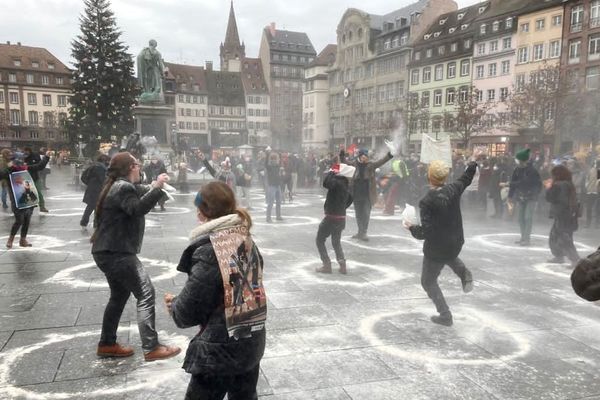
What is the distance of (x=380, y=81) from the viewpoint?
209 ft

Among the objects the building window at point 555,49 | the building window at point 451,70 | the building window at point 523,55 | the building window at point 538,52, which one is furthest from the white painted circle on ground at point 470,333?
the building window at point 451,70

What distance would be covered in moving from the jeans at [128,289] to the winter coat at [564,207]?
22.1 feet

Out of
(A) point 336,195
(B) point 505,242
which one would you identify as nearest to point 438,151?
(B) point 505,242

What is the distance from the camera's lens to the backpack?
195cm

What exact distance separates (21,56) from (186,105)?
26.9 meters

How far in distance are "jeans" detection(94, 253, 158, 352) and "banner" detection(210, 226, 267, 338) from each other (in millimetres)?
1905

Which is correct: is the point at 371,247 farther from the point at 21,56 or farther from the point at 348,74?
the point at 21,56

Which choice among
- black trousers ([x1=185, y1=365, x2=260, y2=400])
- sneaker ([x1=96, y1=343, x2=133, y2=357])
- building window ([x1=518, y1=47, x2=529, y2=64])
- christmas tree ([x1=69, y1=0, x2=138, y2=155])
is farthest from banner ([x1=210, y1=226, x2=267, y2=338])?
building window ([x1=518, y1=47, x2=529, y2=64])

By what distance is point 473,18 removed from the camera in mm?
51375

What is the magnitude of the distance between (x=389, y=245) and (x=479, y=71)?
4519cm

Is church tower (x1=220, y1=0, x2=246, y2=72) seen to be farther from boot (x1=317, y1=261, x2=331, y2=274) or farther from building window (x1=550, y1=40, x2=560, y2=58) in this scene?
boot (x1=317, y1=261, x2=331, y2=274)

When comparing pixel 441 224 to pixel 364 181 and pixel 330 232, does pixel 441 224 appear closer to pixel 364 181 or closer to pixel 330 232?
pixel 330 232

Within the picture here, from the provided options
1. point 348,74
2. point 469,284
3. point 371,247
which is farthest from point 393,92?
point 469,284

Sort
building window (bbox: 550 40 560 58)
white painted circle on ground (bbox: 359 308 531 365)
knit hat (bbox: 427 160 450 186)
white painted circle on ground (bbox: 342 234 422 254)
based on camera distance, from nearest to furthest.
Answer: white painted circle on ground (bbox: 359 308 531 365) → knit hat (bbox: 427 160 450 186) → white painted circle on ground (bbox: 342 234 422 254) → building window (bbox: 550 40 560 58)
